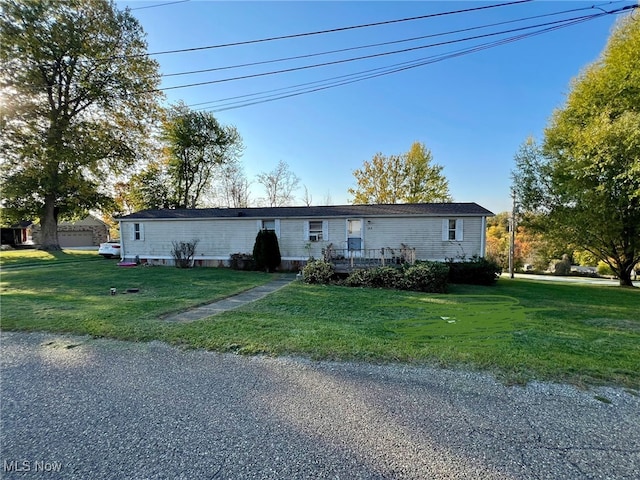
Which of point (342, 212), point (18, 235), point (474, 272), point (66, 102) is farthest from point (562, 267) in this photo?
point (18, 235)

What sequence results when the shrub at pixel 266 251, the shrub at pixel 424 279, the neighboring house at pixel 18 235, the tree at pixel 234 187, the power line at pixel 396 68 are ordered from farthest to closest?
1. the neighboring house at pixel 18 235
2. the tree at pixel 234 187
3. the shrub at pixel 266 251
4. the shrub at pixel 424 279
5. the power line at pixel 396 68

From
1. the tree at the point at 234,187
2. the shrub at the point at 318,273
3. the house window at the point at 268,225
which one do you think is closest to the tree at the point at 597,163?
the shrub at the point at 318,273

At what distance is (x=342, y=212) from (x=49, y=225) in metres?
22.6

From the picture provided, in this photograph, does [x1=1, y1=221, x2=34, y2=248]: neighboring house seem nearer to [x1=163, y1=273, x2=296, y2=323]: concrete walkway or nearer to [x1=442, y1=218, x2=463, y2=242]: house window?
[x1=163, y1=273, x2=296, y2=323]: concrete walkway

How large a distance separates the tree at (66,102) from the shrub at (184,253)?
32.8 ft

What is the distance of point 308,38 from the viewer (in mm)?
8258

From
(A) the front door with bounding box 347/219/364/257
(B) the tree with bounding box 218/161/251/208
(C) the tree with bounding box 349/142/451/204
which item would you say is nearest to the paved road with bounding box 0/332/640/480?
(A) the front door with bounding box 347/219/364/257

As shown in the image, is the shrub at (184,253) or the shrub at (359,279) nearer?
the shrub at (359,279)

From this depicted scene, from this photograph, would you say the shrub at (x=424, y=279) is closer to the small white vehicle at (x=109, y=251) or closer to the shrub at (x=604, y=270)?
the small white vehicle at (x=109, y=251)

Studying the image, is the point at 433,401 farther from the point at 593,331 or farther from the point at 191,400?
the point at 593,331

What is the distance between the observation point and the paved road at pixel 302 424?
1923 millimetres

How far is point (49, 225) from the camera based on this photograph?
2189 cm

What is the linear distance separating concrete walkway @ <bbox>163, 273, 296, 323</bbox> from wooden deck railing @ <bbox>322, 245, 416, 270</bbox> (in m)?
2.83

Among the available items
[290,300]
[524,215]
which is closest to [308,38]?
[290,300]
